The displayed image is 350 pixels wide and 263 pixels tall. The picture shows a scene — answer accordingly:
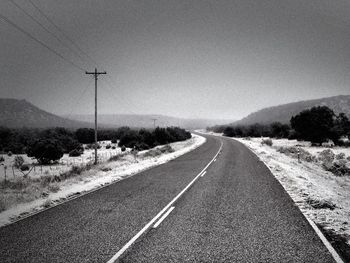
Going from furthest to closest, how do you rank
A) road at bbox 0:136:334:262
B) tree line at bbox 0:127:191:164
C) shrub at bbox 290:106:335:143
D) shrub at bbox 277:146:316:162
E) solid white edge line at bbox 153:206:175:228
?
shrub at bbox 290:106:335:143 < tree line at bbox 0:127:191:164 < shrub at bbox 277:146:316:162 < solid white edge line at bbox 153:206:175:228 < road at bbox 0:136:334:262

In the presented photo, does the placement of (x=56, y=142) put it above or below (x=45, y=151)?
above

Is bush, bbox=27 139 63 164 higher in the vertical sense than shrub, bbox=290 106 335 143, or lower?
lower

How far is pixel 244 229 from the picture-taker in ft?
19.7

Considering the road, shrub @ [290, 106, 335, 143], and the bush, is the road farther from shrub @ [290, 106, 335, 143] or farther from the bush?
shrub @ [290, 106, 335, 143]

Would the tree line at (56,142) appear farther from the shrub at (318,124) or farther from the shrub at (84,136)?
the shrub at (318,124)

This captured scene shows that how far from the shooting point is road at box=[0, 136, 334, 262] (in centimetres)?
477

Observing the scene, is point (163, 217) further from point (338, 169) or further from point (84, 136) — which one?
point (84, 136)

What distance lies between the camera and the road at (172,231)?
477 cm

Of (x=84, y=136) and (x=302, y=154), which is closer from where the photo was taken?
(x=302, y=154)

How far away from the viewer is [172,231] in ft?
19.5

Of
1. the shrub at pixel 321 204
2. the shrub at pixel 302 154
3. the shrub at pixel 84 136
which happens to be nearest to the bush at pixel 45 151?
the shrub at pixel 302 154

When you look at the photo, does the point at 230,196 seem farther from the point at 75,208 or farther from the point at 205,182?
the point at 75,208

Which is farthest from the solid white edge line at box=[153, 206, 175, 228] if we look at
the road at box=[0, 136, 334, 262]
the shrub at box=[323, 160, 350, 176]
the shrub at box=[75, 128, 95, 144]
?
the shrub at box=[75, 128, 95, 144]

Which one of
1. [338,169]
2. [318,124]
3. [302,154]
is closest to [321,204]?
[338,169]
